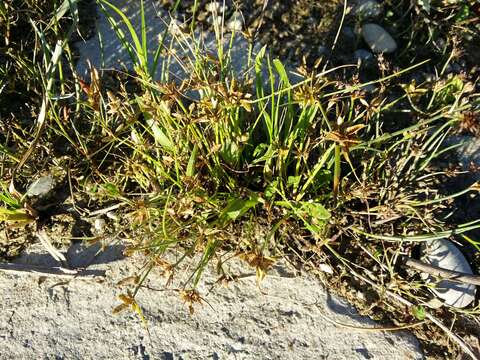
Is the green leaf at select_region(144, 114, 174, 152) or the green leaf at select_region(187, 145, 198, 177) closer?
the green leaf at select_region(187, 145, 198, 177)

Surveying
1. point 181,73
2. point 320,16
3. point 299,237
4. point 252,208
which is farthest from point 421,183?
point 181,73

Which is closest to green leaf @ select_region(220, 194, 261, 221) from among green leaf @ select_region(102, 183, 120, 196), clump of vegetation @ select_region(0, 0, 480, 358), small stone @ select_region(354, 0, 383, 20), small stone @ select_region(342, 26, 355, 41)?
clump of vegetation @ select_region(0, 0, 480, 358)

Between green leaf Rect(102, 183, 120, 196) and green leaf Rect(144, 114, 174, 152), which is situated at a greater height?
green leaf Rect(144, 114, 174, 152)

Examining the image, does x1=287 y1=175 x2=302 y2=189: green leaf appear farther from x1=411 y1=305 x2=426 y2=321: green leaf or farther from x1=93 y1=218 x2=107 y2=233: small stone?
x1=93 y1=218 x2=107 y2=233: small stone

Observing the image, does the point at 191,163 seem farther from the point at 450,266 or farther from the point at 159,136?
the point at 450,266

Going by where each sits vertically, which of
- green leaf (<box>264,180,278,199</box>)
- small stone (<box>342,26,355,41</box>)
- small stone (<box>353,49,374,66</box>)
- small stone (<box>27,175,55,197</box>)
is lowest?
small stone (<box>27,175,55,197</box>)

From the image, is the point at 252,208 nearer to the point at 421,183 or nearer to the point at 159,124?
the point at 159,124
